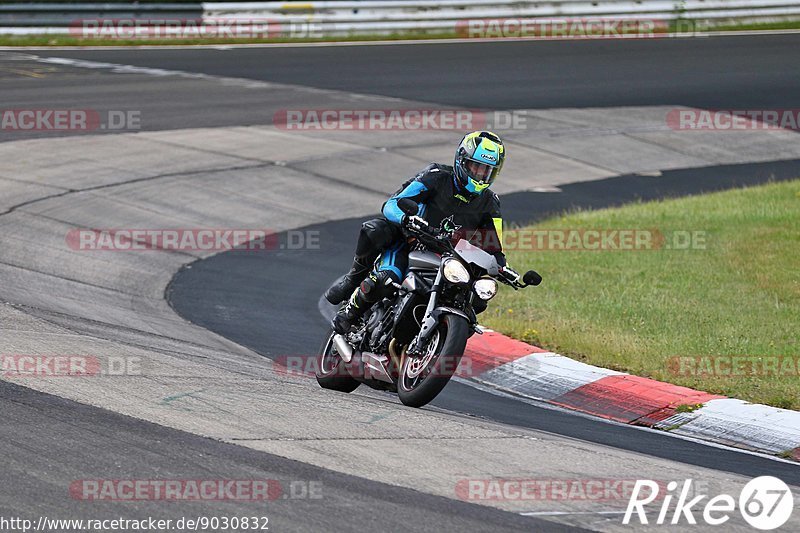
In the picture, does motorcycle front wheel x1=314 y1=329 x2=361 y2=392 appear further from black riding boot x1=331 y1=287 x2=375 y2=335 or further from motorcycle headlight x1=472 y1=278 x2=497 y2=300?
motorcycle headlight x1=472 y1=278 x2=497 y2=300

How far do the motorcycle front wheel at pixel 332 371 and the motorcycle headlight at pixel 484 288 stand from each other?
1.56 metres

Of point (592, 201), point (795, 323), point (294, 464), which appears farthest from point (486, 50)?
point (294, 464)

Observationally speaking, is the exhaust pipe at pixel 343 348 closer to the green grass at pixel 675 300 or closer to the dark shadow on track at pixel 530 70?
the green grass at pixel 675 300

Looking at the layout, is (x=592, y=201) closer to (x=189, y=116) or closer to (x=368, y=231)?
(x=189, y=116)

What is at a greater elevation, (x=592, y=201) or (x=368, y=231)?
(x=368, y=231)

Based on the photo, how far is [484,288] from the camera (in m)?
7.96

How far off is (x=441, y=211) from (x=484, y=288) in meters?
0.95

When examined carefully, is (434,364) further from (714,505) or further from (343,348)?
(714,505)

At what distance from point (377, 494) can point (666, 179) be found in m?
15.2

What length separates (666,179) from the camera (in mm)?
20422

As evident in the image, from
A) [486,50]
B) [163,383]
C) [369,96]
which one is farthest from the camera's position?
[486,50]

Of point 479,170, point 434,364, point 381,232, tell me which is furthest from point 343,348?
point 479,170

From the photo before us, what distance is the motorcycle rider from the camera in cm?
844

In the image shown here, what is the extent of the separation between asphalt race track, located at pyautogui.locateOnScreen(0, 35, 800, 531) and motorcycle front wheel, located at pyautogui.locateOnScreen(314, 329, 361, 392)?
32 cm
